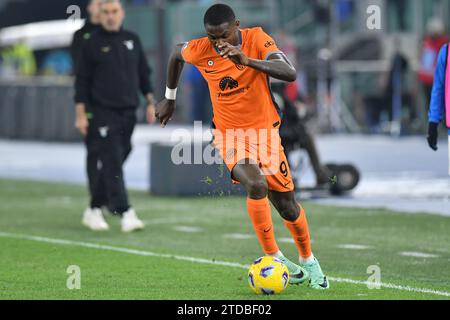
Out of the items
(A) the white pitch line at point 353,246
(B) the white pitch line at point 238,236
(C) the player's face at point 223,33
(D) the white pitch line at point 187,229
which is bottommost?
(D) the white pitch line at point 187,229

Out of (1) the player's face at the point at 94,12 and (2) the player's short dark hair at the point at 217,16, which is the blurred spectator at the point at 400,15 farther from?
(2) the player's short dark hair at the point at 217,16

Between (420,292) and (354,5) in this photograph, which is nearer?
(420,292)

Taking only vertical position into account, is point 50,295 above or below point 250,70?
below

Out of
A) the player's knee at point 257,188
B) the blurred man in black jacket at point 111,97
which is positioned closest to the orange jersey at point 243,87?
the player's knee at point 257,188

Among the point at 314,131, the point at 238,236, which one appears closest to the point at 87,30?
the point at 238,236

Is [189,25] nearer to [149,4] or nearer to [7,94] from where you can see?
[149,4]

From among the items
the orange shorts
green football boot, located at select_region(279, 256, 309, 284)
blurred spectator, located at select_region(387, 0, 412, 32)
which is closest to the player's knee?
the orange shorts

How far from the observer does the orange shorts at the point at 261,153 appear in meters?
9.59

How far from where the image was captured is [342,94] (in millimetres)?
32062

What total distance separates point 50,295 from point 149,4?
101 ft

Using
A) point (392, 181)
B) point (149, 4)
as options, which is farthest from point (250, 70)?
point (149, 4)

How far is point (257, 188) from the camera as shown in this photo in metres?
9.38

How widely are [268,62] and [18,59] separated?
106ft

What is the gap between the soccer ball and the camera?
30.0 feet
